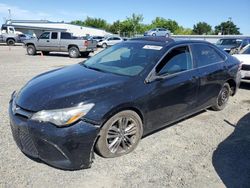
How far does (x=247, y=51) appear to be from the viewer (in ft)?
31.6

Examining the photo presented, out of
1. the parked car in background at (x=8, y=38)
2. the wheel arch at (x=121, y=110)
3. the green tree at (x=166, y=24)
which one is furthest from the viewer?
the green tree at (x=166, y=24)

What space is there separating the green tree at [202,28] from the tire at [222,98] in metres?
113

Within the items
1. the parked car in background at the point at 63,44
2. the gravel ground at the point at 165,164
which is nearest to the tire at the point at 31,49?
the parked car in background at the point at 63,44

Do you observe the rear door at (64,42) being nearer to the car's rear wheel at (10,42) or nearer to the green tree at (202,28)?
the car's rear wheel at (10,42)

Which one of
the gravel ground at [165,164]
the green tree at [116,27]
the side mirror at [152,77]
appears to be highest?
the green tree at [116,27]

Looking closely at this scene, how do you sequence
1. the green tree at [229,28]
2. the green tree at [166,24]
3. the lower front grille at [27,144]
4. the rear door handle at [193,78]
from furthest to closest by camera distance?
the green tree at [229,28] < the green tree at [166,24] < the rear door handle at [193,78] < the lower front grille at [27,144]

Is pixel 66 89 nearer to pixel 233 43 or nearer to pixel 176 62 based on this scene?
pixel 176 62

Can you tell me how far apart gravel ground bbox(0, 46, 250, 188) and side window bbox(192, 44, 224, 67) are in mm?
1253

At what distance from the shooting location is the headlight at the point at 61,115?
312cm

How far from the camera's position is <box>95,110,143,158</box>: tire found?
3.51 metres

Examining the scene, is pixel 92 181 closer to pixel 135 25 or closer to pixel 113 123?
pixel 113 123

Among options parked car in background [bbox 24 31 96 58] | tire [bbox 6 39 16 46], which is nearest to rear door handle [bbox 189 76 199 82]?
parked car in background [bbox 24 31 96 58]

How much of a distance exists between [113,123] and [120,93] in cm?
41

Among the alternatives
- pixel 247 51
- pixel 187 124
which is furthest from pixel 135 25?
pixel 187 124
